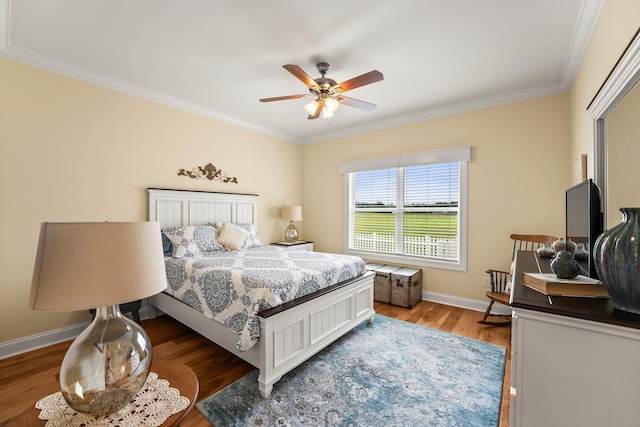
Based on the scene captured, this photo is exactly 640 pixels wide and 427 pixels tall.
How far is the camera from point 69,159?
2.66 metres

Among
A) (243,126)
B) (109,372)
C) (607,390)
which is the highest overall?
(243,126)

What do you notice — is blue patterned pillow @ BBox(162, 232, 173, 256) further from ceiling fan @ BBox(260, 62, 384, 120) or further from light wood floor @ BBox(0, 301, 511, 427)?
ceiling fan @ BBox(260, 62, 384, 120)

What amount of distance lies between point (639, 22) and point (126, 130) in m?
4.08

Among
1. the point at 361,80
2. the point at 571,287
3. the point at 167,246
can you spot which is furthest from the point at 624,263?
the point at 167,246

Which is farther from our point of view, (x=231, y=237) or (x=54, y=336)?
(x=231, y=237)

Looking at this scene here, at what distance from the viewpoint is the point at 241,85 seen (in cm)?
302

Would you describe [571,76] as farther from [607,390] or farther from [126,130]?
[126,130]

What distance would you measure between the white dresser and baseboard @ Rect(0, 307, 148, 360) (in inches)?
144

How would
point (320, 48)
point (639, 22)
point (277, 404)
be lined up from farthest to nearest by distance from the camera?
point (320, 48)
point (277, 404)
point (639, 22)

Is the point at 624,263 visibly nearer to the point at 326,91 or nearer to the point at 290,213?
the point at 326,91

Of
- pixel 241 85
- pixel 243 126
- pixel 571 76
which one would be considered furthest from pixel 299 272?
pixel 571 76

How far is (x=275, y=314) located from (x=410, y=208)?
2.83 meters

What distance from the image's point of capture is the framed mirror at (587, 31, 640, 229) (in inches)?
54.3

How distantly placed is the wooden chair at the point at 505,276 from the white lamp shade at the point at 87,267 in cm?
309
